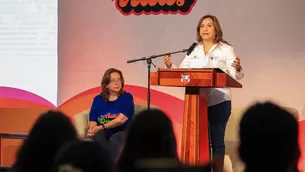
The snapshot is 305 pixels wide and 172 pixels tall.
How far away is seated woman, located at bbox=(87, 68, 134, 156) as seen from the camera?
13.7ft

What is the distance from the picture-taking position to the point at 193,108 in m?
3.11

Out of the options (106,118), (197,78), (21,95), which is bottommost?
(106,118)

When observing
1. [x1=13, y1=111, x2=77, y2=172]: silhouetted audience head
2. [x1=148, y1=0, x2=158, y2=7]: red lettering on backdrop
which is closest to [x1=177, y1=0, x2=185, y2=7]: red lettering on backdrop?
[x1=148, y1=0, x2=158, y2=7]: red lettering on backdrop

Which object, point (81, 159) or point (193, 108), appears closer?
point (81, 159)

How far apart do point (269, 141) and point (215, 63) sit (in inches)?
93.6

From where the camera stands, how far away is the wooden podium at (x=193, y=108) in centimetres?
302

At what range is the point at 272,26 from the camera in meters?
4.59

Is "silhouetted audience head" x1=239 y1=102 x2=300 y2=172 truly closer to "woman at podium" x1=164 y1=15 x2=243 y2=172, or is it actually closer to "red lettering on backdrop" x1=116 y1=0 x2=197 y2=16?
"woman at podium" x1=164 y1=15 x2=243 y2=172

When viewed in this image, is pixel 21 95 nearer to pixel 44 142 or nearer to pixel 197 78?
pixel 197 78

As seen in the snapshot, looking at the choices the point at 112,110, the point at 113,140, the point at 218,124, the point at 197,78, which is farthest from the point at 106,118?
the point at 197,78

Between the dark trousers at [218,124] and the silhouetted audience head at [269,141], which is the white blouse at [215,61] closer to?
the dark trousers at [218,124]

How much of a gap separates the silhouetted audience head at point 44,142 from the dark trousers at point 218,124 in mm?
2203

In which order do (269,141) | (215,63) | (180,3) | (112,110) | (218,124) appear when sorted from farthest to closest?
1. (180,3)
2. (112,110)
3. (215,63)
4. (218,124)
5. (269,141)

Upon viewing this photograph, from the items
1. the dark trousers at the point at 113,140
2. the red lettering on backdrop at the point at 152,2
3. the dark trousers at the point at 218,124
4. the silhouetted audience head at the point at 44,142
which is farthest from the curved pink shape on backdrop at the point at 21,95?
the silhouetted audience head at the point at 44,142
